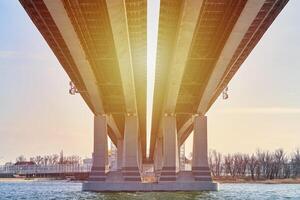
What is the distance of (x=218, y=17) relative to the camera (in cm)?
3491

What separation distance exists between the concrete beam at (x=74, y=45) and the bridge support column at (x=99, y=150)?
3.46 m

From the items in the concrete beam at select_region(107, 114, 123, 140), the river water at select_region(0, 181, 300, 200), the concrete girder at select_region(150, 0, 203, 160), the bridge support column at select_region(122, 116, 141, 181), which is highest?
the concrete girder at select_region(150, 0, 203, 160)

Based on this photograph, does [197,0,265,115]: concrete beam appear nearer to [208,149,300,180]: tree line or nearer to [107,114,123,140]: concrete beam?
[107,114,123,140]: concrete beam

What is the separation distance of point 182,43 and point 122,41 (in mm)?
4487

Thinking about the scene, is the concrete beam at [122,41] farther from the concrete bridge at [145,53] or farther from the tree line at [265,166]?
the tree line at [265,166]

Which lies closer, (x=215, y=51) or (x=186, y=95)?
(x=215, y=51)

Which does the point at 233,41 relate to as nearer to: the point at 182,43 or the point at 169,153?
the point at 182,43

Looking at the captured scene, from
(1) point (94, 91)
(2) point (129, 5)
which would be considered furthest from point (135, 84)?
(2) point (129, 5)

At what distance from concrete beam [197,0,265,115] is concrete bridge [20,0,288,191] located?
61mm

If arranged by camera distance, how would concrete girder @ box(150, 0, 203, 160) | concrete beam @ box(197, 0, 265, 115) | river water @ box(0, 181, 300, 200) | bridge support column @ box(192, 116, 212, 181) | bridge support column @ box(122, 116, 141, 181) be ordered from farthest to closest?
1. bridge support column @ box(192, 116, 212, 181)
2. bridge support column @ box(122, 116, 141, 181)
3. river water @ box(0, 181, 300, 200)
4. concrete girder @ box(150, 0, 203, 160)
5. concrete beam @ box(197, 0, 265, 115)

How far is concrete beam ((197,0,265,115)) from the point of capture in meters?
29.2

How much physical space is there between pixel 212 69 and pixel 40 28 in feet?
57.0

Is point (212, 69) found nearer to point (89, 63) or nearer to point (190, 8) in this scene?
point (89, 63)

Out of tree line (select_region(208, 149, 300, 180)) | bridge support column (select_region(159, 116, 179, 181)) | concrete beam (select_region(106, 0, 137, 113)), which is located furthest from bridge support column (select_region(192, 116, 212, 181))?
tree line (select_region(208, 149, 300, 180))
